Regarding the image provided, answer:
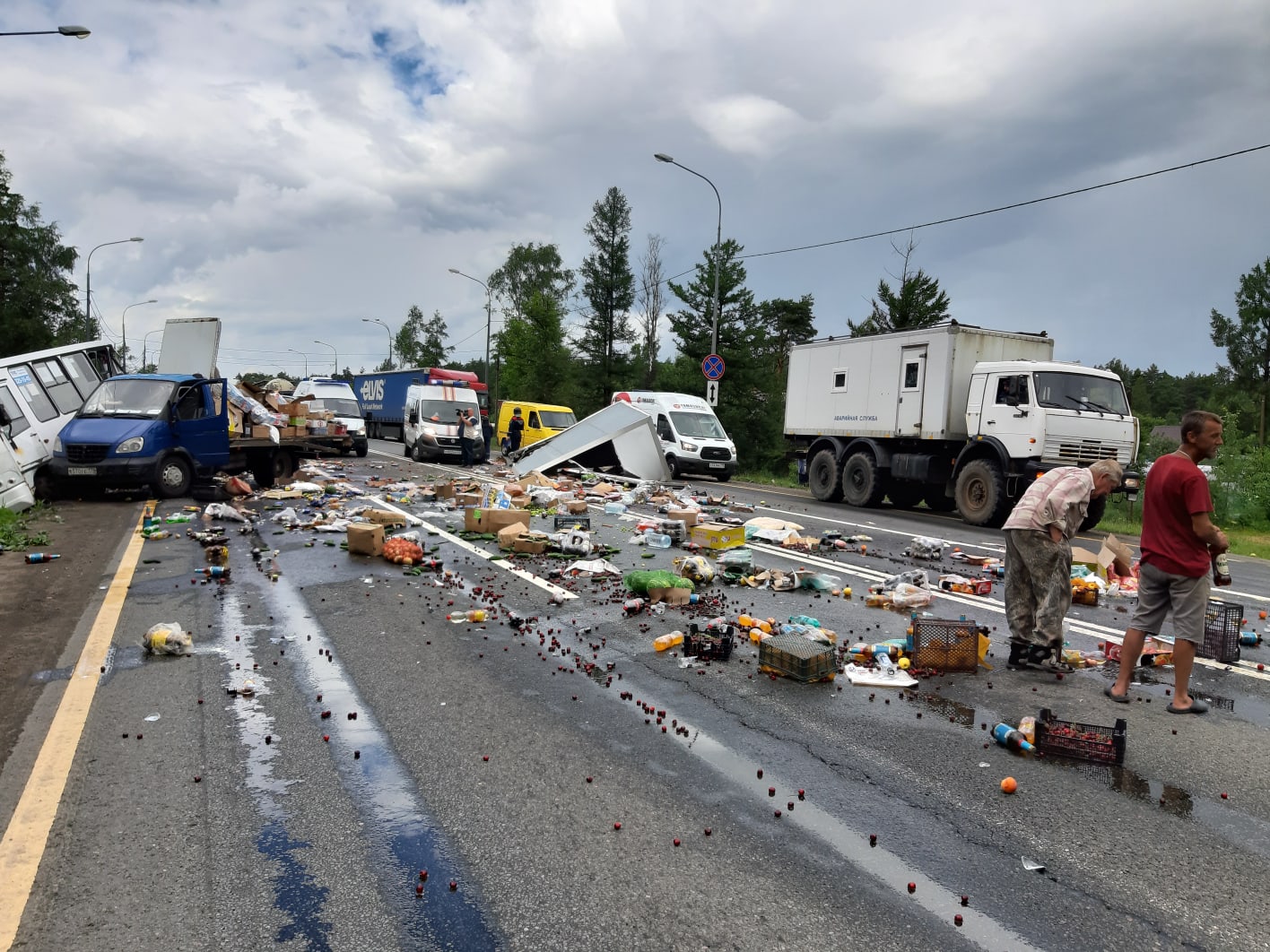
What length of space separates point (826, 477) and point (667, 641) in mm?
13543

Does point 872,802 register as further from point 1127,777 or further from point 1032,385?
point 1032,385

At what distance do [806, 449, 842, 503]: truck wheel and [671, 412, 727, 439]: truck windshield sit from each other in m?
4.10

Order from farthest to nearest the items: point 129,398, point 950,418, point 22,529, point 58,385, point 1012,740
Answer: point 950,418 → point 58,385 → point 129,398 → point 22,529 → point 1012,740

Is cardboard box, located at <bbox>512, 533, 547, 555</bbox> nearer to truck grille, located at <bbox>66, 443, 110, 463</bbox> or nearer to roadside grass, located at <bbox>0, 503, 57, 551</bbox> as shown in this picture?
roadside grass, located at <bbox>0, 503, 57, 551</bbox>

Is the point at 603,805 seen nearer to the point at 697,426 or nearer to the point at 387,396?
the point at 697,426

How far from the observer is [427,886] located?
3.06 metres

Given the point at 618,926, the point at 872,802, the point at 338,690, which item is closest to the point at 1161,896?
the point at 872,802

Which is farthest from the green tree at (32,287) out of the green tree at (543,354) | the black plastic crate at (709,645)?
the black plastic crate at (709,645)

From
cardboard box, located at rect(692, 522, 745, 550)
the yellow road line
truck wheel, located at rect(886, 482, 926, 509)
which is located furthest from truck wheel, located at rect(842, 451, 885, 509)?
the yellow road line

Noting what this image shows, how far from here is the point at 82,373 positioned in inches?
640

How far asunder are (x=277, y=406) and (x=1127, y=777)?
18895 millimetres

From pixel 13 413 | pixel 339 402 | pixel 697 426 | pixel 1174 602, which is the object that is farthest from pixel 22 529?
pixel 339 402

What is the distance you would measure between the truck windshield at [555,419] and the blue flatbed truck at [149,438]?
43.7ft

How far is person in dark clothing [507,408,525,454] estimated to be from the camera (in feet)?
97.1
